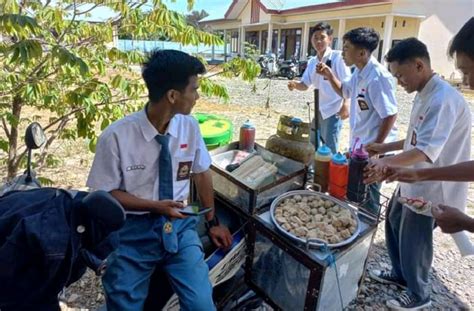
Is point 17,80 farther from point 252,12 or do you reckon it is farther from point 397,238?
point 252,12

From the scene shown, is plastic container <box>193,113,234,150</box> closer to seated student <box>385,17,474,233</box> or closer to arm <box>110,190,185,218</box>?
arm <box>110,190,185,218</box>

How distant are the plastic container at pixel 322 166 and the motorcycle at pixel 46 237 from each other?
1.37 metres

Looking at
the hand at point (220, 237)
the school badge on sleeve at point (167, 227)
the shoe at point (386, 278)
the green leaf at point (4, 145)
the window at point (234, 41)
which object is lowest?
the shoe at point (386, 278)

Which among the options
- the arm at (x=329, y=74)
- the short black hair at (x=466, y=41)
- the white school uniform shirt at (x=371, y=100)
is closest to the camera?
the short black hair at (x=466, y=41)

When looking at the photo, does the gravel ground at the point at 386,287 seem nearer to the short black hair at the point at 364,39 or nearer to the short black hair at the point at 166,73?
the short black hair at the point at 166,73

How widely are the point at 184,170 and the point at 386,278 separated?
6.33 ft

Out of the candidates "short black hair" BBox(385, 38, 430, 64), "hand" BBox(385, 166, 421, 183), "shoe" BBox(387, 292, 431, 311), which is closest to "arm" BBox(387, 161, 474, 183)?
"hand" BBox(385, 166, 421, 183)

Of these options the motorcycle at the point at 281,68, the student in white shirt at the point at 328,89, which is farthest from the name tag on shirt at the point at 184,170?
the motorcycle at the point at 281,68

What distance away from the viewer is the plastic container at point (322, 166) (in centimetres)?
212

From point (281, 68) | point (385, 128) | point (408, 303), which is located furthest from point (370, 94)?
point (281, 68)

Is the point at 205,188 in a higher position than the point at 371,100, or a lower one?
lower

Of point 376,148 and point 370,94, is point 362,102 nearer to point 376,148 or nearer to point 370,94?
point 370,94

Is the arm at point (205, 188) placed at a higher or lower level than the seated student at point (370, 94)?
lower

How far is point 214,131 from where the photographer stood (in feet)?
9.16
